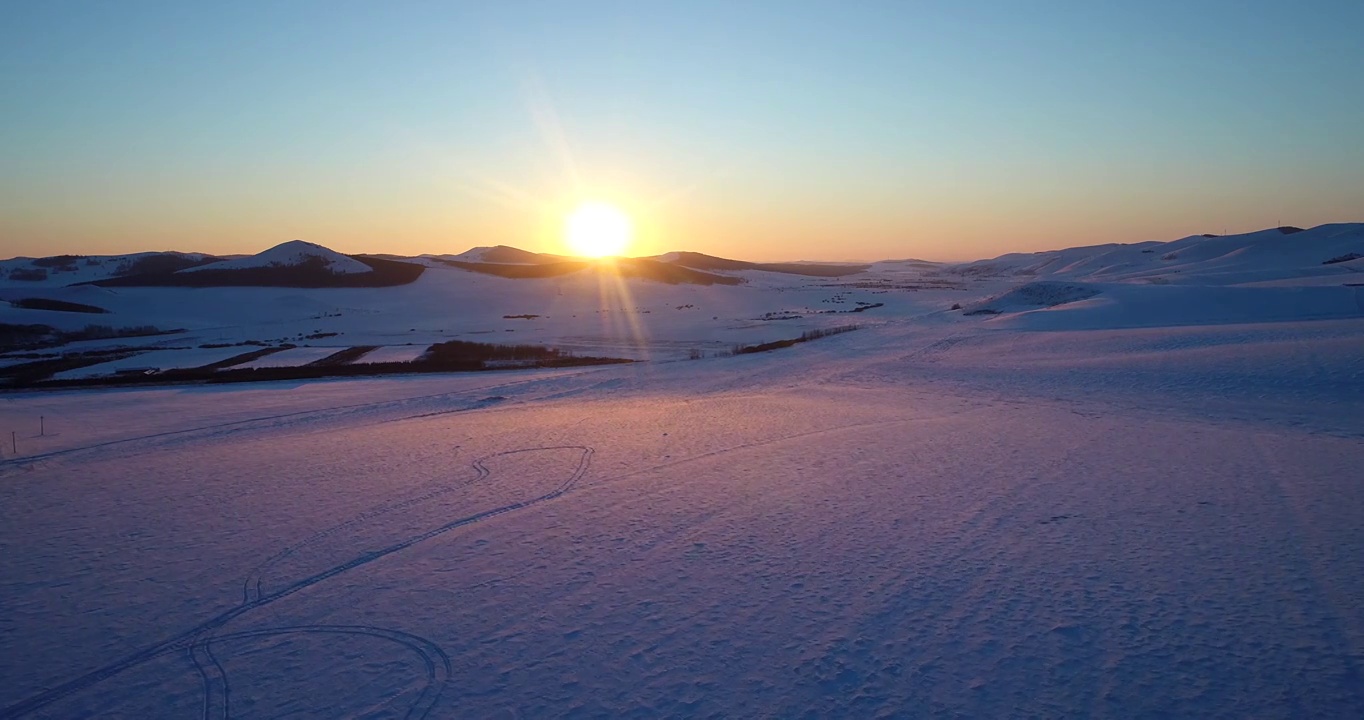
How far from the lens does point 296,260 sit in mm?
82750

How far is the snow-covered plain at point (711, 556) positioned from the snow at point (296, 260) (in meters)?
64.5

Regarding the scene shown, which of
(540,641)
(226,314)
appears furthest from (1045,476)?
(226,314)

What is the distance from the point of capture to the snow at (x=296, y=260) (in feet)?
266

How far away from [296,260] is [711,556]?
84.3 meters

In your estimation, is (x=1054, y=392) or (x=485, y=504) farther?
(x=1054, y=392)

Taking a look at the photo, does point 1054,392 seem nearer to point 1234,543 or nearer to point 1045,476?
Result: point 1045,476

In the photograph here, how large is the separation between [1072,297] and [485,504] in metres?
42.4

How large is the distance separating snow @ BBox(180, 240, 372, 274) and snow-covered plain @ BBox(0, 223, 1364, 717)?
212ft

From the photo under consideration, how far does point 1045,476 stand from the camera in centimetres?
1280

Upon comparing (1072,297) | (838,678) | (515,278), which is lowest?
(838,678)

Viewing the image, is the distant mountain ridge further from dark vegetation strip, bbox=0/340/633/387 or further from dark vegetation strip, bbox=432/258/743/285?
dark vegetation strip, bbox=0/340/633/387

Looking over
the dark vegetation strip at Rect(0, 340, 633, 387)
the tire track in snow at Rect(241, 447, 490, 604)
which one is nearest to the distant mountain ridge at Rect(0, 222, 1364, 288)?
the dark vegetation strip at Rect(0, 340, 633, 387)

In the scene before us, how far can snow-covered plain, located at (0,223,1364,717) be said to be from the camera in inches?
277

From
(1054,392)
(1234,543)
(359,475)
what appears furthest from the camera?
(1054,392)
